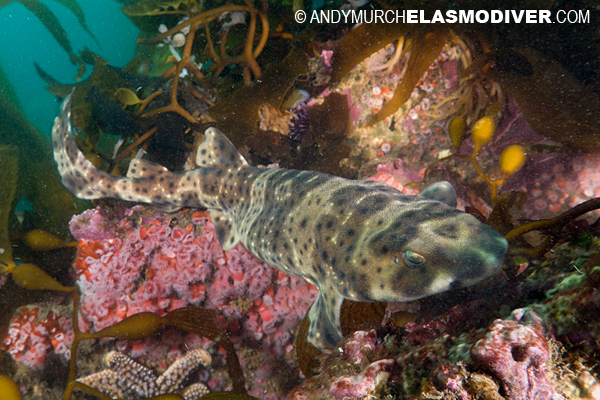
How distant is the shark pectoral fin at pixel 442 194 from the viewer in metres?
2.75

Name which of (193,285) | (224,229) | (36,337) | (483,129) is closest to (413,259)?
(483,129)

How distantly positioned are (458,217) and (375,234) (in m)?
0.58

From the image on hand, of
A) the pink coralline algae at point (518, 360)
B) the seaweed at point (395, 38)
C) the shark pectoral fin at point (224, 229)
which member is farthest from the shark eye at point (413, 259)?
the seaweed at point (395, 38)

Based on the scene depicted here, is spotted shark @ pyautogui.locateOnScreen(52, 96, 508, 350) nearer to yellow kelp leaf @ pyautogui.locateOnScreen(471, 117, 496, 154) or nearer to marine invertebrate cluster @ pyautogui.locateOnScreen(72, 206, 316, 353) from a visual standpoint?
marine invertebrate cluster @ pyautogui.locateOnScreen(72, 206, 316, 353)

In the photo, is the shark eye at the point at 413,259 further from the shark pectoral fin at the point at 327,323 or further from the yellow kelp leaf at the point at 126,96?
the yellow kelp leaf at the point at 126,96

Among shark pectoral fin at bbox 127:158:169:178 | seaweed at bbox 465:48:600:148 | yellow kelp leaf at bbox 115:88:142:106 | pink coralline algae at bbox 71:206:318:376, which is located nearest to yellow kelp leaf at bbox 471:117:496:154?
seaweed at bbox 465:48:600:148

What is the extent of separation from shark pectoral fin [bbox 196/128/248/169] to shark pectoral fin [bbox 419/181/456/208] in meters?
2.25

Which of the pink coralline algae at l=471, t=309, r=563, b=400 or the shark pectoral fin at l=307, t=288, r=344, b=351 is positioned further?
the shark pectoral fin at l=307, t=288, r=344, b=351

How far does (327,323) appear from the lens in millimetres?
2479

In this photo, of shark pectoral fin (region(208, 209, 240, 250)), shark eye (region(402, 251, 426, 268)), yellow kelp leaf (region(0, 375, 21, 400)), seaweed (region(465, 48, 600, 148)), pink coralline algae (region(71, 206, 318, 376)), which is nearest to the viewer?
shark eye (region(402, 251, 426, 268))

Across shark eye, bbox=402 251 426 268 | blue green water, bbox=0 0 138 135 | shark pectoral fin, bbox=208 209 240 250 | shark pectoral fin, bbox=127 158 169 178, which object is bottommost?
shark pectoral fin, bbox=208 209 240 250

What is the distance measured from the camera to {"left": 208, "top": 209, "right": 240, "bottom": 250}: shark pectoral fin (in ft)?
11.7

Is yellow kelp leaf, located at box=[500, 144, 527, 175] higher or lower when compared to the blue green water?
lower

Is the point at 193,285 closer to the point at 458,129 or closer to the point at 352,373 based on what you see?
the point at 352,373
